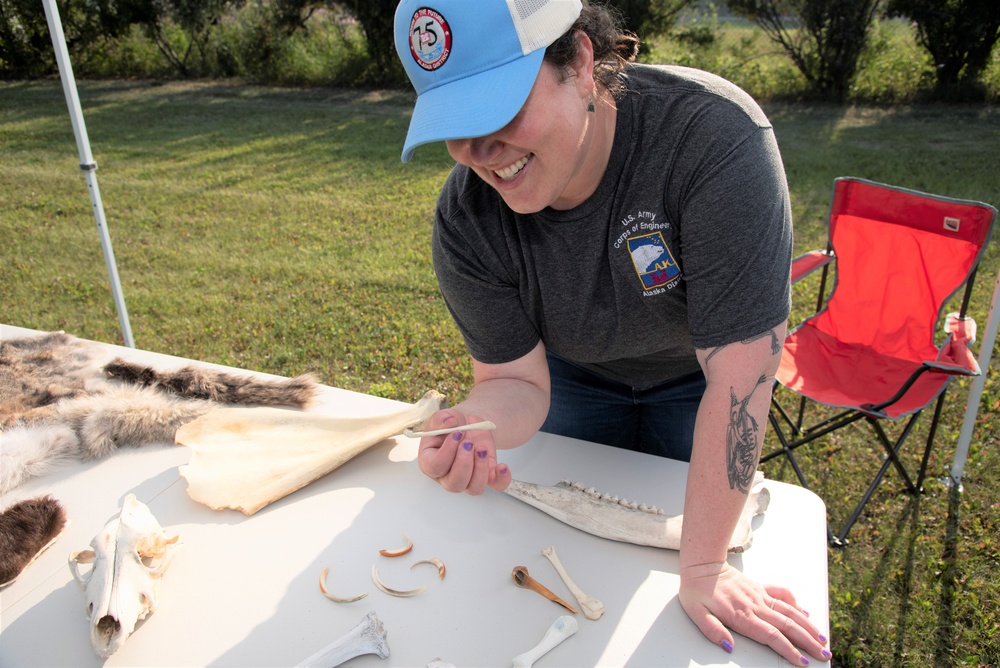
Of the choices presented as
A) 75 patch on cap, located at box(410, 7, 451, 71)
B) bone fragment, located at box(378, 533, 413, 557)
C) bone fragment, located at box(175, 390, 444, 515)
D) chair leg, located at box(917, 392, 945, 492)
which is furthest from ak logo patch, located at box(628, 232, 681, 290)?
chair leg, located at box(917, 392, 945, 492)

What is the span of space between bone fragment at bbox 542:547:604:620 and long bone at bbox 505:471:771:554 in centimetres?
11

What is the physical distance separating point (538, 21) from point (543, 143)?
0.64ft

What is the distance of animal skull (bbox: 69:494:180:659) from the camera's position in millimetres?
1272

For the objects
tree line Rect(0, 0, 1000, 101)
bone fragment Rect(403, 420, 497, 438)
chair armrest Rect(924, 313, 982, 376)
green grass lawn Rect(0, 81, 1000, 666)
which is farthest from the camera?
tree line Rect(0, 0, 1000, 101)

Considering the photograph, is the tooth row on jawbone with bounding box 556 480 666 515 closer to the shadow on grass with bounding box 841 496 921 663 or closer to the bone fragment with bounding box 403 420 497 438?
the bone fragment with bounding box 403 420 497 438

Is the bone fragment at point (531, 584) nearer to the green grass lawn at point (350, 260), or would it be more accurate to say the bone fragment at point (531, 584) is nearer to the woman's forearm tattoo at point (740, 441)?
the woman's forearm tattoo at point (740, 441)

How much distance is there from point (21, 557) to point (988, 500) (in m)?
3.06

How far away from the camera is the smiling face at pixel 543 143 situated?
123 centimetres

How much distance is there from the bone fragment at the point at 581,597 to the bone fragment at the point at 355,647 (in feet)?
1.14

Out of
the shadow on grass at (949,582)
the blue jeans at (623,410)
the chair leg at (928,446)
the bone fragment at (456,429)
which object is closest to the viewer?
the bone fragment at (456,429)

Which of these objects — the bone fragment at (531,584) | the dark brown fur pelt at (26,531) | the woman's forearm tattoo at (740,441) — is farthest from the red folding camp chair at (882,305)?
the dark brown fur pelt at (26,531)

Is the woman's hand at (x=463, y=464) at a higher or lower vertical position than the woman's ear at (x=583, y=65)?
lower

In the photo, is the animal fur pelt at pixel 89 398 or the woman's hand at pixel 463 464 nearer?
the woman's hand at pixel 463 464

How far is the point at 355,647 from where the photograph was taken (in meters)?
1.25
